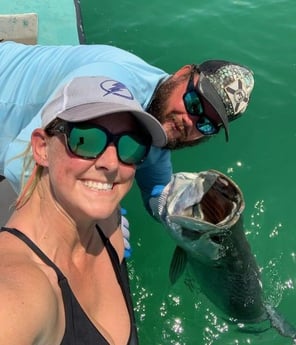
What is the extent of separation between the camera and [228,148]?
205 inches

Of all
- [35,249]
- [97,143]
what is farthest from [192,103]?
[35,249]

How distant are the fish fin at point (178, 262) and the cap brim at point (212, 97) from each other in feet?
2.50

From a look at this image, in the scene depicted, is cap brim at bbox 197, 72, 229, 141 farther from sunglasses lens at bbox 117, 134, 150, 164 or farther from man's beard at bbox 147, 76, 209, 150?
sunglasses lens at bbox 117, 134, 150, 164

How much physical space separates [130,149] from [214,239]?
1.10 m

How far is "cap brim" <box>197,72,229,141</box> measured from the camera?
328 cm

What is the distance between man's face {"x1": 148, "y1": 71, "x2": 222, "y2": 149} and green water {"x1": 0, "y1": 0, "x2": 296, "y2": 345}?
1.16 metres

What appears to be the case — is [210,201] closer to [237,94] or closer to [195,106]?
[195,106]

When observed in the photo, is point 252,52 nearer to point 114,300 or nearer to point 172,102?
point 172,102

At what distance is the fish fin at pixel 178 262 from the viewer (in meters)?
3.35

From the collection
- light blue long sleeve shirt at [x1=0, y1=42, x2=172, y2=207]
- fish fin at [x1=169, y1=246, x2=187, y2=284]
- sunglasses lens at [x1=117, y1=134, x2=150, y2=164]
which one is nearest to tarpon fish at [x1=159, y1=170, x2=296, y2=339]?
fish fin at [x1=169, y1=246, x2=187, y2=284]

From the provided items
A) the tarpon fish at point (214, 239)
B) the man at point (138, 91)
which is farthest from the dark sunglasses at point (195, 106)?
the tarpon fish at point (214, 239)

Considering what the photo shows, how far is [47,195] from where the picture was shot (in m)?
2.12

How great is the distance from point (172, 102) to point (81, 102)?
148cm

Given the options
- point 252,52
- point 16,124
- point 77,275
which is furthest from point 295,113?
point 77,275
